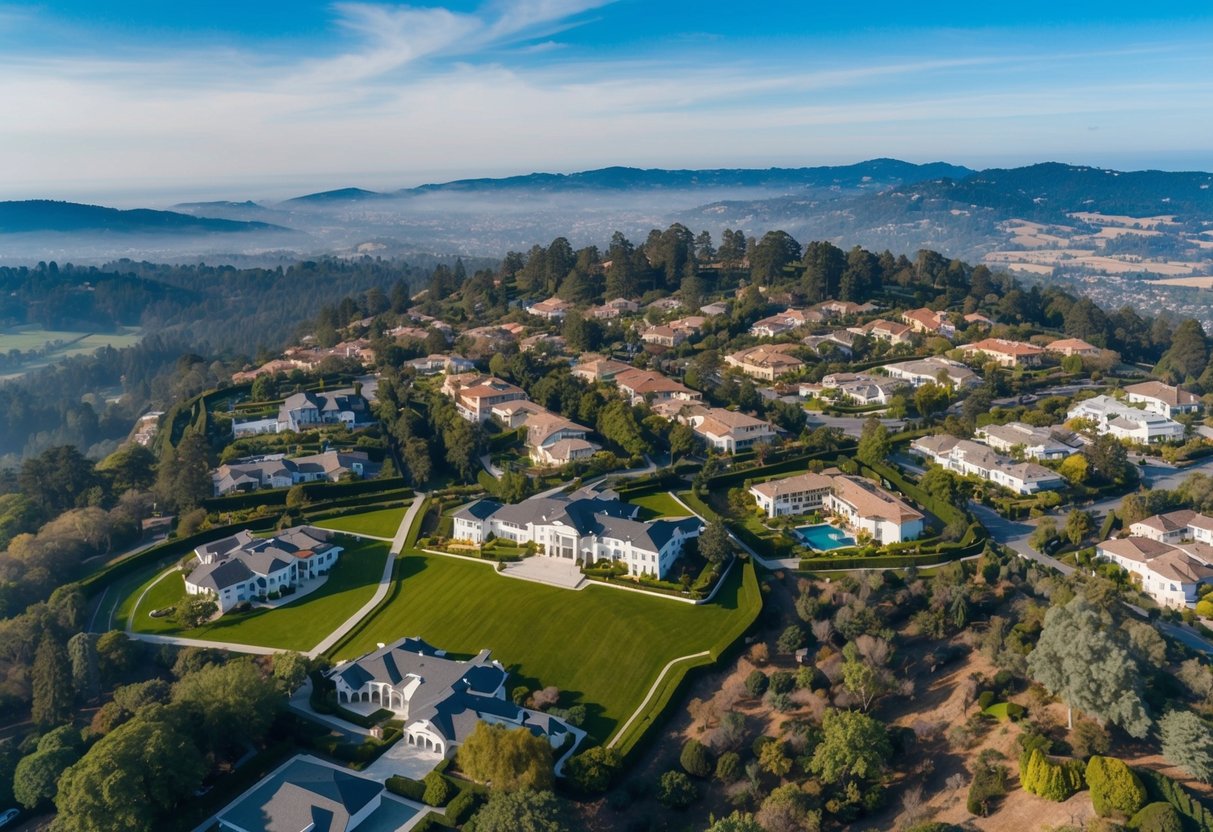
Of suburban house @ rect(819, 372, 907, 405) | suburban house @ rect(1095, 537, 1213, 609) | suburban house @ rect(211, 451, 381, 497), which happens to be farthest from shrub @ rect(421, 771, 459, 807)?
suburban house @ rect(819, 372, 907, 405)

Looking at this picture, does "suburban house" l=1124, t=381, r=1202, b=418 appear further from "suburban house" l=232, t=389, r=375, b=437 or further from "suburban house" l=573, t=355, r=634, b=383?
"suburban house" l=232, t=389, r=375, b=437

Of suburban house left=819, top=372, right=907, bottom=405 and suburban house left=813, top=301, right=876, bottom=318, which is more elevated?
suburban house left=813, top=301, right=876, bottom=318

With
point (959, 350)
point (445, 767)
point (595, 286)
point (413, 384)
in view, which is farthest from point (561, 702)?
point (595, 286)

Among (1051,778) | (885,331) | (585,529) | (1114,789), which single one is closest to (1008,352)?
(885,331)

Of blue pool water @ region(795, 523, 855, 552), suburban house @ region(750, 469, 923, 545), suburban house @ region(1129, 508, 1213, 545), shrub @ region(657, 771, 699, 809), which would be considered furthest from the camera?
blue pool water @ region(795, 523, 855, 552)

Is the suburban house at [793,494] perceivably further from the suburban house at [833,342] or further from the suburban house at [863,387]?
the suburban house at [833,342]

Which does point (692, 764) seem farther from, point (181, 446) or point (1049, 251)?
point (1049, 251)

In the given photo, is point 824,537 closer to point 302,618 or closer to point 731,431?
point 731,431
